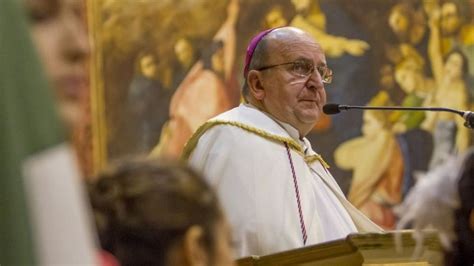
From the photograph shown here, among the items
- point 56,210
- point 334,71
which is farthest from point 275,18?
point 56,210

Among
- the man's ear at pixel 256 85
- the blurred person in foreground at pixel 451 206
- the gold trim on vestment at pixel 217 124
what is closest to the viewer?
the blurred person in foreground at pixel 451 206

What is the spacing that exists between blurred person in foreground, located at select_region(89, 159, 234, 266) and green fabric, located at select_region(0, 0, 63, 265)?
2.12 feet

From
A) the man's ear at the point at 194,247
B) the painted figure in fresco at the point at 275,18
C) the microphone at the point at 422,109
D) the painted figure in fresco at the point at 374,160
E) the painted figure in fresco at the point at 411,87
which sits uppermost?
the man's ear at the point at 194,247

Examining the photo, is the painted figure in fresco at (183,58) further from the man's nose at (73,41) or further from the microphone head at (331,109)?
the man's nose at (73,41)

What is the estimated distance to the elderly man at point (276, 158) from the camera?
216 inches

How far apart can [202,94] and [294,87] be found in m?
4.81

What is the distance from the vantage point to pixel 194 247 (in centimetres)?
206

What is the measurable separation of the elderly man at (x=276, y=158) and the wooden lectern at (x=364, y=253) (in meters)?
1.12

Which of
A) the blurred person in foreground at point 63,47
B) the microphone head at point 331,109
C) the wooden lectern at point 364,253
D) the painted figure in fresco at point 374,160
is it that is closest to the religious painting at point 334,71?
the painted figure in fresco at point 374,160

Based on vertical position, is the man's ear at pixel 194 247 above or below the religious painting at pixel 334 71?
above

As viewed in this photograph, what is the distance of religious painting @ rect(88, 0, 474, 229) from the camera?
1098 cm

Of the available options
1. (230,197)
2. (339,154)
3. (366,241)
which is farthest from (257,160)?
(339,154)

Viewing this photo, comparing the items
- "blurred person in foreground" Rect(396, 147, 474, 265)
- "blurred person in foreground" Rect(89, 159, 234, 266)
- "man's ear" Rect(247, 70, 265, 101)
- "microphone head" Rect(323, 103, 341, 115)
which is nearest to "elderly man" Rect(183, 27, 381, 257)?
"man's ear" Rect(247, 70, 265, 101)

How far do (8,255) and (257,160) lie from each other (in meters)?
4.47
